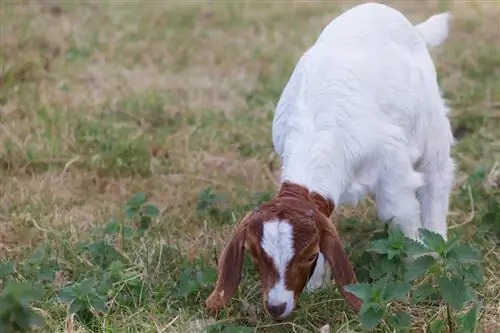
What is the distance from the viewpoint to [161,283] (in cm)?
372

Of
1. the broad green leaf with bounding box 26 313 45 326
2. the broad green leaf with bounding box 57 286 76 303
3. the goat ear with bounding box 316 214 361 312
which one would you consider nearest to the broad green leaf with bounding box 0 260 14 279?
the broad green leaf with bounding box 57 286 76 303

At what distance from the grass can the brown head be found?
21cm

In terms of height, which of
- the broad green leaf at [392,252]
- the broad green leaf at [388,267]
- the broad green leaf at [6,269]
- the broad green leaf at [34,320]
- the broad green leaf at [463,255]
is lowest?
the broad green leaf at [6,269]

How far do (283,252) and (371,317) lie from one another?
34 centimetres

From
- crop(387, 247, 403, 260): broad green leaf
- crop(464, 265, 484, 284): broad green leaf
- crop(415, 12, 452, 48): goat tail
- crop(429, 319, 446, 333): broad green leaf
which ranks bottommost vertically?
crop(429, 319, 446, 333): broad green leaf

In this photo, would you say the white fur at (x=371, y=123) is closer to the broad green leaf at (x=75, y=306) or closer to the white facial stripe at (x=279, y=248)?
the white facial stripe at (x=279, y=248)

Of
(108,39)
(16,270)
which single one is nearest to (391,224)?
(16,270)

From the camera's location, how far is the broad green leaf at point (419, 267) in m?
3.08

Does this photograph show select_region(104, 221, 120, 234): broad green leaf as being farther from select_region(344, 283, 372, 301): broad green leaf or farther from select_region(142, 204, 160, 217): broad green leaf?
select_region(344, 283, 372, 301): broad green leaf

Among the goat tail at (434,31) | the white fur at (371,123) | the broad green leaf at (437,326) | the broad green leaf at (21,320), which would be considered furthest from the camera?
the goat tail at (434,31)

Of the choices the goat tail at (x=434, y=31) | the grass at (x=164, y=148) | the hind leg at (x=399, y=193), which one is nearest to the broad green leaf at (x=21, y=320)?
the grass at (x=164, y=148)

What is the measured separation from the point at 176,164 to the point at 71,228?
105 centimetres

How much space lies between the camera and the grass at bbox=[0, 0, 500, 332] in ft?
11.7

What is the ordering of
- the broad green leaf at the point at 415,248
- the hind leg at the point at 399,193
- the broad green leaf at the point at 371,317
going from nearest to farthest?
the broad green leaf at the point at 371,317 < the broad green leaf at the point at 415,248 < the hind leg at the point at 399,193
